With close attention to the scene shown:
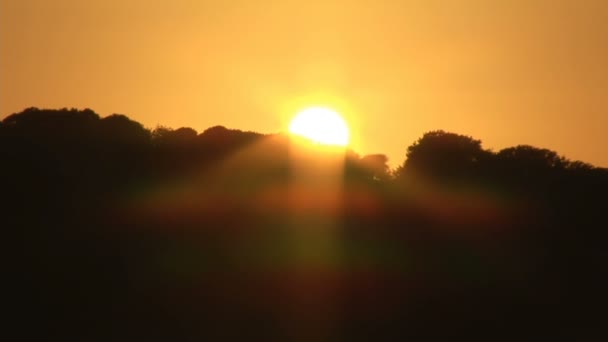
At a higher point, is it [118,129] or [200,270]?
[118,129]

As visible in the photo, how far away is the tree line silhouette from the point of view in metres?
60.1

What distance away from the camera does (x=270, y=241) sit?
70.1m

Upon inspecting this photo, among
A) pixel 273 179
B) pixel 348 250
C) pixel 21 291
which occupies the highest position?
pixel 273 179

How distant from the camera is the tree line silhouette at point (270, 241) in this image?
60.1 m

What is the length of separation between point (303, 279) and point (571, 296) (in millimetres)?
17933

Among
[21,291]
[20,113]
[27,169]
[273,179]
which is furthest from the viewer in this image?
[20,113]

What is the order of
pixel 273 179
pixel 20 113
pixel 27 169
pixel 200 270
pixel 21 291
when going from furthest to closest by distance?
pixel 20 113, pixel 273 179, pixel 27 169, pixel 200 270, pixel 21 291

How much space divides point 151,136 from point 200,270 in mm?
22518

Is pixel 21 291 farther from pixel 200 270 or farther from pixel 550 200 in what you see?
pixel 550 200

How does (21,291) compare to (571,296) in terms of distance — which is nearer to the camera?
(21,291)

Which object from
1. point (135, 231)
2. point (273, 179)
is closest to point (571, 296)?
point (273, 179)

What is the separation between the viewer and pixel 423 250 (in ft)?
240

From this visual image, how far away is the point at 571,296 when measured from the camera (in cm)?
7138

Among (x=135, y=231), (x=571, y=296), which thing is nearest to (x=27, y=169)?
(x=135, y=231)
